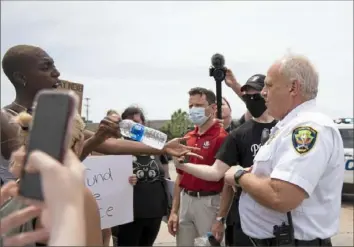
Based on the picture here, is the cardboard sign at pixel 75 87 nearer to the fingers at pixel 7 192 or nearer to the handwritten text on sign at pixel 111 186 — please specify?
the handwritten text on sign at pixel 111 186

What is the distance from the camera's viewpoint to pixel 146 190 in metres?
4.26

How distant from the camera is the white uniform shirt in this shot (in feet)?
6.71

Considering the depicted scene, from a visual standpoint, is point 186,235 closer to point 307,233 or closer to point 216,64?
point 216,64

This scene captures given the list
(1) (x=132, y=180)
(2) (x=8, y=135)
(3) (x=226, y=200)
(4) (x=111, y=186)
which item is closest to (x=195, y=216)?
(3) (x=226, y=200)

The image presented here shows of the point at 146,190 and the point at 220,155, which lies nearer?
the point at 220,155

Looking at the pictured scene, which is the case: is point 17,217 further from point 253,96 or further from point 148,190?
point 148,190

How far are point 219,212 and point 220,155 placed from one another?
1.87ft

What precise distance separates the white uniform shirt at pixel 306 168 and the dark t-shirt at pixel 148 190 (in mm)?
1986

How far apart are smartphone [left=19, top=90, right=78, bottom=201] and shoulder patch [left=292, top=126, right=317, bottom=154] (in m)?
1.43

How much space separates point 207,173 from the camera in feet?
11.1

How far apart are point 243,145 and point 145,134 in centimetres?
74

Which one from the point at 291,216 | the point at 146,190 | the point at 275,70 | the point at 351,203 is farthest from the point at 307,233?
the point at 351,203

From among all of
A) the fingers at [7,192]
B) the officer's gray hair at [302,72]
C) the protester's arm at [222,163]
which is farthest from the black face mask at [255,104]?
the fingers at [7,192]

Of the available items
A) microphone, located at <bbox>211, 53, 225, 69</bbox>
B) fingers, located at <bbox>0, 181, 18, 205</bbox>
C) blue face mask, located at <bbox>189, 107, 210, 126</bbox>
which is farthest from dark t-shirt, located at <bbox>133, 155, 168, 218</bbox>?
fingers, located at <bbox>0, 181, 18, 205</bbox>
